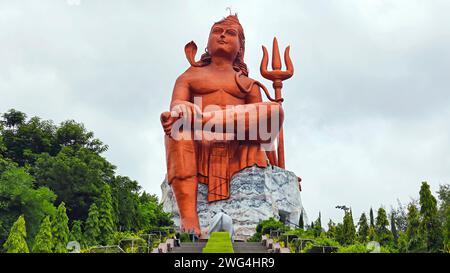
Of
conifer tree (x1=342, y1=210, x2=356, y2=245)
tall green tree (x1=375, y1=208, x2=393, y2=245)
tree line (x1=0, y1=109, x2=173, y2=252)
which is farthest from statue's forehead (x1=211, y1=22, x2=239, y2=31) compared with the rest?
tall green tree (x1=375, y1=208, x2=393, y2=245)

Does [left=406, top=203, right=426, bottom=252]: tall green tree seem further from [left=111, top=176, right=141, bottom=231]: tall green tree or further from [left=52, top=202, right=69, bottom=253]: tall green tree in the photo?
[left=111, top=176, right=141, bottom=231]: tall green tree

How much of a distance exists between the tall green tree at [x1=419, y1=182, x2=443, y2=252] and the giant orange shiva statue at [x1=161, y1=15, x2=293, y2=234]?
624 cm

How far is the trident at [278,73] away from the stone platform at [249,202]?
120 centimetres

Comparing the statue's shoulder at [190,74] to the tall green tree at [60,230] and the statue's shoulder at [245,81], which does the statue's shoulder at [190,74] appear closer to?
the statue's shoulder at [245,81]

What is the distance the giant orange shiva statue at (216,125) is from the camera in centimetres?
1991

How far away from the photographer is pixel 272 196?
20875mm

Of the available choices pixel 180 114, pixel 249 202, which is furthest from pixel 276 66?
pixel 249 202

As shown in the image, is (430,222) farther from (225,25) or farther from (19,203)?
(19,203)

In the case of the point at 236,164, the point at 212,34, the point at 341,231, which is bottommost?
the point at 341,231
